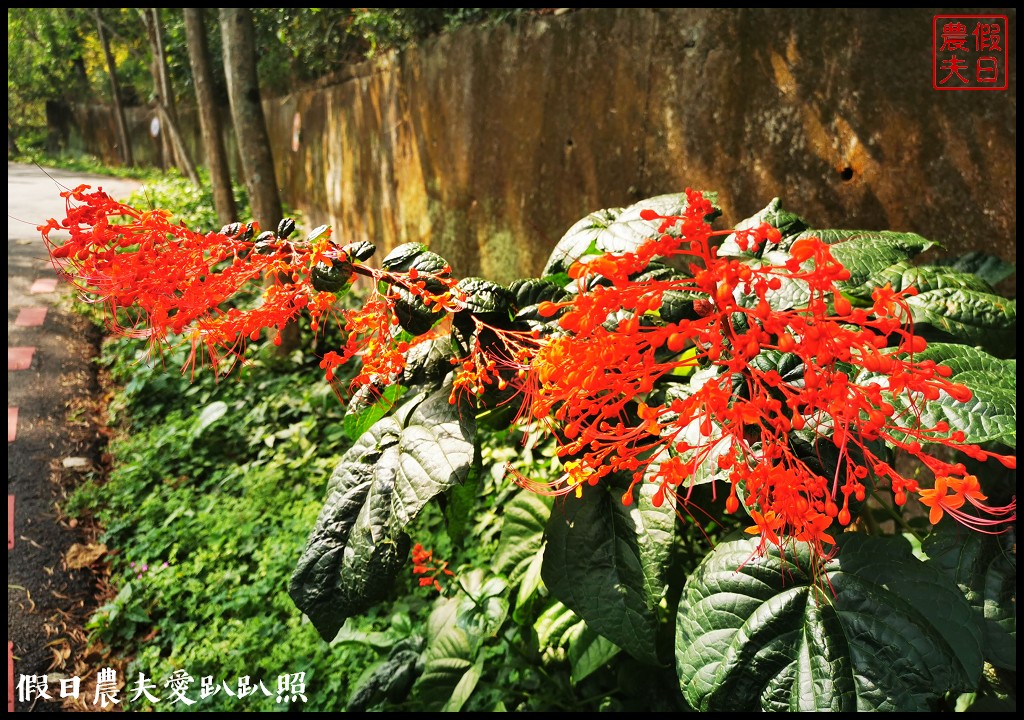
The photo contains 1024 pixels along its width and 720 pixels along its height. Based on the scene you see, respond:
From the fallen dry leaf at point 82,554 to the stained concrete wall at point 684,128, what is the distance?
2355mm

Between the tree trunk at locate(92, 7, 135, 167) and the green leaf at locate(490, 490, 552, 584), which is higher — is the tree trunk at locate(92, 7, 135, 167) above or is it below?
above

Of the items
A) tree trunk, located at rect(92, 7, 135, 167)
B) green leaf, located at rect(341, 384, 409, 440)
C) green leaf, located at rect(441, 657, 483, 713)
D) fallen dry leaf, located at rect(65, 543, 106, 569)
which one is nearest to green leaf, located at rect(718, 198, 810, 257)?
green leaf, located at rect(341, 384, 409, 440)

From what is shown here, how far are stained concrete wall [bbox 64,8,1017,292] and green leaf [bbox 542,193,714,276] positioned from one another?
0.96m

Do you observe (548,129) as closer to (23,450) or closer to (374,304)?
(374,304)

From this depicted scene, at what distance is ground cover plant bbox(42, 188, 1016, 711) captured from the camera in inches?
30.7

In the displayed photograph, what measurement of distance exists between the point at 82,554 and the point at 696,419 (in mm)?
3114

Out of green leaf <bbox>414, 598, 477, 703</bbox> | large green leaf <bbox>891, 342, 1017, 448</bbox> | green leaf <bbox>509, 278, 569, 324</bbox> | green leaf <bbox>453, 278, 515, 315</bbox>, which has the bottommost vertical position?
green leaf <bbox>414, 598, 477, 703</bbox>

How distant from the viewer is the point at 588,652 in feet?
4.77

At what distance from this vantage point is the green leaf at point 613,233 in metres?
1.26

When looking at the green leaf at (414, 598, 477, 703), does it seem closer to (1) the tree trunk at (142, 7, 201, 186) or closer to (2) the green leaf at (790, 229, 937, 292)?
(2) the green leaf at (790, 229, 937, 292)

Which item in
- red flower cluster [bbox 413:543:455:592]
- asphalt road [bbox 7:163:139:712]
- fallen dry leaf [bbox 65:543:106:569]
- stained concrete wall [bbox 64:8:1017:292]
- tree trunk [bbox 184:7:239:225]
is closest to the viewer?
stained concrete wall [bbox 64:8:1017:292]

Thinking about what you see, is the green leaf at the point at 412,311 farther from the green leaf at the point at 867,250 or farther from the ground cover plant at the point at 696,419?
the green leaf at the point at 867,250

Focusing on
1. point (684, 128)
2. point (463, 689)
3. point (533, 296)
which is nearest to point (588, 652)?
point (463, 689)

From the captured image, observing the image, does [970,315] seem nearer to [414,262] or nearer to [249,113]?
[414,262]
